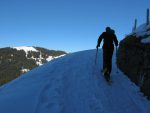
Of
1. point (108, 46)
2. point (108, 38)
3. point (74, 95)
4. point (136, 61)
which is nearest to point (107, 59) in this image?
point (108, 46)

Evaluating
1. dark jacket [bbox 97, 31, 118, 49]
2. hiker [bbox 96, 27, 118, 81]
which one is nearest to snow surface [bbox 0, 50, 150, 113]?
hiker [bbox 96, 27, 118, 81]

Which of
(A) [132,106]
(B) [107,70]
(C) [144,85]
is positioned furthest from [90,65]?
(A) [132,106]

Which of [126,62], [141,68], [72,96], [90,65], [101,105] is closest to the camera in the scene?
[101,105]

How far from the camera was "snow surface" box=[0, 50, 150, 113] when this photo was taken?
10344 millimetres

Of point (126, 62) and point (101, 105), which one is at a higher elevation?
point (126, 62)

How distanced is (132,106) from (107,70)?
3.69 meters

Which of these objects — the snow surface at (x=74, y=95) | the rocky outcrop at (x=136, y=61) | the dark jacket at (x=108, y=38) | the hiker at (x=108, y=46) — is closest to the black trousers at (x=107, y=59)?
the hiker at (x=108, y=46)

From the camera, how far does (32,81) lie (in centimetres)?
1426

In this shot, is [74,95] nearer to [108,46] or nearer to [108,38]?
[108,46]

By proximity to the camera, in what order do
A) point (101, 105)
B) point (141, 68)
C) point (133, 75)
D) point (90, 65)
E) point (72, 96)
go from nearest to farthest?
1. point (101, 105)
2. point (72, 96)
3. point (141, 68)
4. point (133, 75)
5. point (90, 65)

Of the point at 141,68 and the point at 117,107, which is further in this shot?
the point at 141,68

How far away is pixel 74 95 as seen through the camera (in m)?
11.7

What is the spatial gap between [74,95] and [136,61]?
3726 mm

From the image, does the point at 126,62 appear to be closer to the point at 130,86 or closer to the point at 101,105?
the point at 130,86
